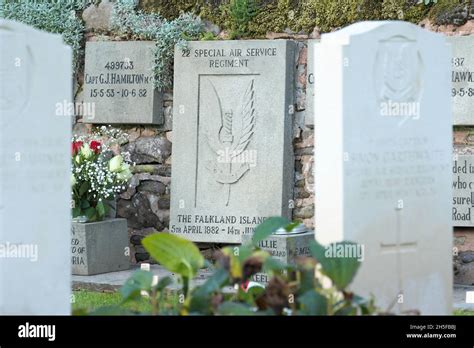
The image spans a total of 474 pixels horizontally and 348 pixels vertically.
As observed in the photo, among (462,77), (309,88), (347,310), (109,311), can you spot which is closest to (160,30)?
(309,88)

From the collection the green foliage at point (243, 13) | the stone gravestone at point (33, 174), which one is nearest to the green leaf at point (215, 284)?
the stone gravestone at point (33, 174)

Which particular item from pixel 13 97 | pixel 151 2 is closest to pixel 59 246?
pixel 13 97

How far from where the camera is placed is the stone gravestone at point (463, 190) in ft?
25.3

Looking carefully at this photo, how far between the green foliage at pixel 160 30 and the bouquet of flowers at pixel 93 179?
80 centimetres

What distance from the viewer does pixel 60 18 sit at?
9.03 metres

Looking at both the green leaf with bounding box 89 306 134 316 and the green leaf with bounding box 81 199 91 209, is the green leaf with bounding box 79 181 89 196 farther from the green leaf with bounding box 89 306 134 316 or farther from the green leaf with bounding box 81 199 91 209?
the green leaf with bounding box 89 306 134 316

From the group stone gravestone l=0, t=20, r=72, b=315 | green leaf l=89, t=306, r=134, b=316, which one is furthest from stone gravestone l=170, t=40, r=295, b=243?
green leaf l=89, t=306, r=134, b=316

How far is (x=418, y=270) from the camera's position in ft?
16.6

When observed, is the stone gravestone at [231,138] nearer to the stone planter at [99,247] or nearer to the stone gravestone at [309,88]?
the stone gravestone at [309,88]

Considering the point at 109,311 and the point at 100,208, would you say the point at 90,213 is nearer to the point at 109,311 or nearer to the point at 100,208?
the point at 100,208

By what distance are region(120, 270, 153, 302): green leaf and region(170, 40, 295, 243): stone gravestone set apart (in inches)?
165

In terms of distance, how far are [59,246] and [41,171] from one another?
330 mm

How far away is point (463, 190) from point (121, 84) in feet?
9.81

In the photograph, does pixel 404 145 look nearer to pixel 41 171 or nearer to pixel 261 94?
pixel 41 171
